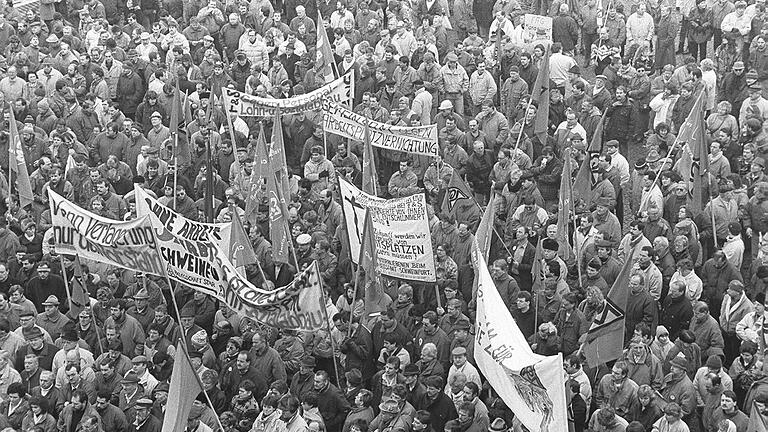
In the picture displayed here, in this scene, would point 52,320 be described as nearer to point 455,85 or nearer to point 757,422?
point 757,422

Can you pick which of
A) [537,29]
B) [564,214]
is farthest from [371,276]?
[537,29]

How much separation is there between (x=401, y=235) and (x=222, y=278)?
2743 mm

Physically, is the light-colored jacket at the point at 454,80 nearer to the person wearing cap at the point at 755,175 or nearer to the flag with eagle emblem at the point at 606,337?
the person wearing cap at the point at 755,175

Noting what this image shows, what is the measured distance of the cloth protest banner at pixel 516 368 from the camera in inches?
596

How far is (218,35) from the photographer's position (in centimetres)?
3170

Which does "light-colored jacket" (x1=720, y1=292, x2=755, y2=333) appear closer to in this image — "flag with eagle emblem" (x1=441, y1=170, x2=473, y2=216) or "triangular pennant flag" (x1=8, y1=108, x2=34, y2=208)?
"flag with eagle emblem" (x1=441, y1=170, x2=473, y2=216)

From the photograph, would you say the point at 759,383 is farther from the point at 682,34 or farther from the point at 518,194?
the point at 682,34

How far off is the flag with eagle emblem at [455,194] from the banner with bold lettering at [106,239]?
5516 millimetres

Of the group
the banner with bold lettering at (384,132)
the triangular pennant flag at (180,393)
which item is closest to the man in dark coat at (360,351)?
the triangular pennant flag at (180,393)

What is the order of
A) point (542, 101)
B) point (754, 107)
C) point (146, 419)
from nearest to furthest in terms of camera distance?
point (146, 419) → point (754, 107) → point (542, 101)

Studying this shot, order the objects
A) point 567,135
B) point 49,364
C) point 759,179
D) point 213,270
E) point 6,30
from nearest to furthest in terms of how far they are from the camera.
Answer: point 213,270 → point 49,364 → point 759,179 → point 567,135 → point 6,30

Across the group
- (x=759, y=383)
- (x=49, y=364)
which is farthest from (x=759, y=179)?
(x=49, y=364)

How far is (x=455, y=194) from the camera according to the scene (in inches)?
912

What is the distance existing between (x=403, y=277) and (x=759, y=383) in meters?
4.91
